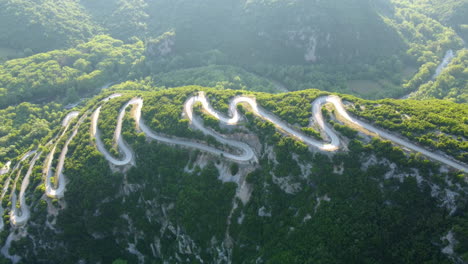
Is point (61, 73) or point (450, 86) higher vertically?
point (61, 73)

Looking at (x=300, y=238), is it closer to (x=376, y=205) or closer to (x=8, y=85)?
(x=376, y=205)

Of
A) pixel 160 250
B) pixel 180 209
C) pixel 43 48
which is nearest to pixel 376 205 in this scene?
pixel 180 209

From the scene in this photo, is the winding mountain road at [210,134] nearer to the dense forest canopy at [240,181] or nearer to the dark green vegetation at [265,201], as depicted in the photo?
the dense forest canopy at [240,181]

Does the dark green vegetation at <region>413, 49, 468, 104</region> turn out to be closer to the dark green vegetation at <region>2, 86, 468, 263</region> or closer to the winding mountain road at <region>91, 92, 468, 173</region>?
the dark green vegetation at <region>2, 86, 468, 263</region>

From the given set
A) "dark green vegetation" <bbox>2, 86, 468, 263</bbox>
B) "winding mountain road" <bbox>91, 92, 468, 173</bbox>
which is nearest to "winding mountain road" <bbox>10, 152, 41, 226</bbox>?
"dark green vegetation" <bbox>2, 86, 468, 263</bbox>

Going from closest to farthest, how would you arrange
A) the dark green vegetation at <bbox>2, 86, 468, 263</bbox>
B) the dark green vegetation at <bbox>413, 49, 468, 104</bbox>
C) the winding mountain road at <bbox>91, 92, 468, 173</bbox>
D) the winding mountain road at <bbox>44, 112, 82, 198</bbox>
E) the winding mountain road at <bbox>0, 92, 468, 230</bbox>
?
1. the dark green vegetation at <bbox>2, 86, 468, 263</bbox>
2. the winding mountain road at <bbox>91, 92, 468, 173</bbox>
3. the winding mountain road at <bbox>0, 92, 468, 230</bbox>
4. the winding mountain road at <bbox>44, 112, 82, 198</bbox>
5. the dark green vegetation at <bbox>413, 49, 468, 104</bbox>

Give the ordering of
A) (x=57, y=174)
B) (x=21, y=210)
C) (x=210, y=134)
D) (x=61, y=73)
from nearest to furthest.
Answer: (x=210, y=134)
(x=21, y=210)
(x=57, y=174)
(x=61, y=73)

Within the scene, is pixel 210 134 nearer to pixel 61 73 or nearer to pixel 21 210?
pixel 21 210

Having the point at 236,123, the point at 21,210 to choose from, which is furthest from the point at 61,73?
the point at 236,123

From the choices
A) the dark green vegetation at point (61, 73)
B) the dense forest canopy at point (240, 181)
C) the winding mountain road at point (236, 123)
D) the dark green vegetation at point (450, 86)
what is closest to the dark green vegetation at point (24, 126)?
the dense forest canopy at point (240, 181)

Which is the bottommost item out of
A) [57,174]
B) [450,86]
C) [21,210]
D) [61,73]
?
[21,210]
